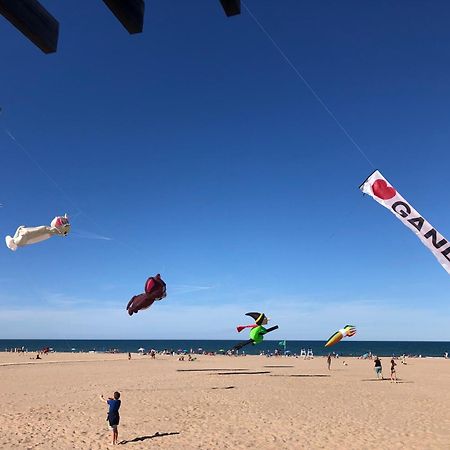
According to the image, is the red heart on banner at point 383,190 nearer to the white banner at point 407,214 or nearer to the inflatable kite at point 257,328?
the white banner at point 407,214

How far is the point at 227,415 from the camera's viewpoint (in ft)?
49.2

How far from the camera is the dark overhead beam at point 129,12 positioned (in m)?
2.03

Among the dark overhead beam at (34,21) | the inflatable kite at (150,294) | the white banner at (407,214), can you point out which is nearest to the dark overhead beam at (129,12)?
the dark overhead beam at (34,21)

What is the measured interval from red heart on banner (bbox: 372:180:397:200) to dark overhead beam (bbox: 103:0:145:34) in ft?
15.1

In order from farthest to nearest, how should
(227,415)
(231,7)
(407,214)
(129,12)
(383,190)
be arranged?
(227,415) → (383,190) → (407,214) → (231,7) → (129,12)

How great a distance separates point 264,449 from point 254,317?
1149 cm

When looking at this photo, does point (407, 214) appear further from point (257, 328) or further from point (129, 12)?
point (257, 328)

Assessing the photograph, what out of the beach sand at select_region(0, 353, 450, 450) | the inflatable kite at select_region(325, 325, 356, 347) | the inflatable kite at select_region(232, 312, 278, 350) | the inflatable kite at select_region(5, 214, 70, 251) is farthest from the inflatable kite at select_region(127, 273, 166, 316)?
the inflatable kite at select_region(325, 325, 356, 347)

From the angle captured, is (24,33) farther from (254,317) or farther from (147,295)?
(254,317)

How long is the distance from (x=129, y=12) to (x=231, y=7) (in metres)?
0.58

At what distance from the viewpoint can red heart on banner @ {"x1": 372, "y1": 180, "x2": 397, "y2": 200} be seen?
5863 mm

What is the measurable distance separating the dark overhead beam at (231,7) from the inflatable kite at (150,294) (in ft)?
40.3

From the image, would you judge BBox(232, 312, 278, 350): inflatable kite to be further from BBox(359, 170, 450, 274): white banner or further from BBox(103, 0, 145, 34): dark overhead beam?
BBox(103, 0, 145, 34): dark overhead beam

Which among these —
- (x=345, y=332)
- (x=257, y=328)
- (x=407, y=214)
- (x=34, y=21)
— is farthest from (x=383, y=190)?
(x=345, y=332)
